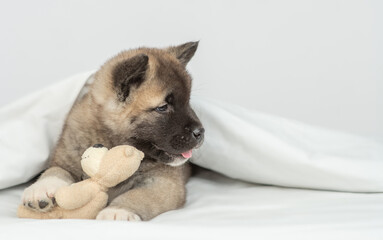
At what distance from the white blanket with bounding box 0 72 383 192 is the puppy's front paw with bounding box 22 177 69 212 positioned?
1.49 ft

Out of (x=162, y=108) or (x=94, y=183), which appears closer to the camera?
(x=94, y=183)

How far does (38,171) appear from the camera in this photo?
10.3 feet

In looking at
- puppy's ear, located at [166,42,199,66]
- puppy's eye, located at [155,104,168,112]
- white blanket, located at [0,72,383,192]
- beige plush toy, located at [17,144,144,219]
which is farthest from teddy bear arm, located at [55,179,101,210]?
puppy's ear, located at [166,42,199,66]

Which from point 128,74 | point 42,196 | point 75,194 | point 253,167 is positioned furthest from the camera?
point 253,167

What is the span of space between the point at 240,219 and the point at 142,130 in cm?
63

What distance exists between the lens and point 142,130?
2.71 metres

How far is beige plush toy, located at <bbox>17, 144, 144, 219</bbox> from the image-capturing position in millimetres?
2400

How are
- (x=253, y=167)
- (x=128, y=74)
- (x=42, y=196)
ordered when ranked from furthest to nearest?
(x=253, y=167) < (x=128, y=74) < (x=42, y=196)

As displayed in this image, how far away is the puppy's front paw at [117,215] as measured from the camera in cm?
240

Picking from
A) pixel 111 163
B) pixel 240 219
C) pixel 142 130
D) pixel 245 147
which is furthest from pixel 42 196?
pixel 245 147

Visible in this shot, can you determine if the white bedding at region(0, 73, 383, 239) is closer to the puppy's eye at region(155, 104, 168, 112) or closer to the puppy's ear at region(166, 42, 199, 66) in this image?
the puppy's ear at region(166, 42, 199, 66)

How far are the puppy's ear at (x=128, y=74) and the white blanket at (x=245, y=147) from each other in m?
0.56

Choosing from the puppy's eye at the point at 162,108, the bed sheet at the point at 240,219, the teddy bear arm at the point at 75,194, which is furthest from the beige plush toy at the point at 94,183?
the puppy's eye at the point at 162,108

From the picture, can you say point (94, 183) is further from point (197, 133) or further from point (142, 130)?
point (197, 133)
